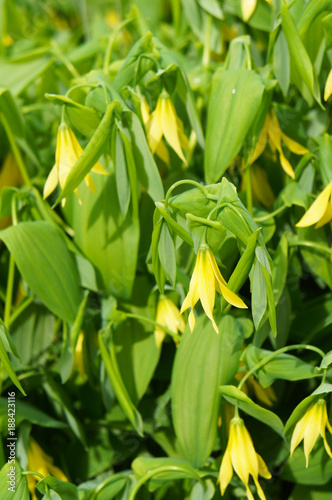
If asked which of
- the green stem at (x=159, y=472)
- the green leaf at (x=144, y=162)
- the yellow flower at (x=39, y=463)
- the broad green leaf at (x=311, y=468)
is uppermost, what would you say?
the green leaf at (x=144, y=162)

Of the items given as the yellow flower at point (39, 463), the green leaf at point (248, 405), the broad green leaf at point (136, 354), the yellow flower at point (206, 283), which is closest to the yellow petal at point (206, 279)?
the yellow flower at point (206, 283)

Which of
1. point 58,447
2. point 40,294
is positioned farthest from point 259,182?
point 58,447

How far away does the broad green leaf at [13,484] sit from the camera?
0.62 meters

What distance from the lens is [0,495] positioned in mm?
619

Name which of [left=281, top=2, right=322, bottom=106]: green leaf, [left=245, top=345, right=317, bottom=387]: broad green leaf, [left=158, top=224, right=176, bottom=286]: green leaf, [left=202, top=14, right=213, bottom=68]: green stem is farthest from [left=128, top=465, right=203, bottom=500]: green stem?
[left=202, top=14, right=213, bottom=68]: green stem

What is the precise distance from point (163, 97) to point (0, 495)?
0.49 meters

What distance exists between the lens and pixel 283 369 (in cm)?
66

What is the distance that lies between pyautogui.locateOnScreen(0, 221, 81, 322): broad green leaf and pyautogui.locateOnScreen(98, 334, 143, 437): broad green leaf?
7cm

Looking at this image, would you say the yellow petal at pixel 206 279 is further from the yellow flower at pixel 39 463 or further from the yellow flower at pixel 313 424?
the yellow flower at pixel 39 463

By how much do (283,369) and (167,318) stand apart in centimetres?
16

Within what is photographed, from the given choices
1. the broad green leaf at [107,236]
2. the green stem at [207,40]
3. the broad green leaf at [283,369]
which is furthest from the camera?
the green stem at [207,40]

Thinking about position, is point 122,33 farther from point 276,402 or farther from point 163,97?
point 276,402

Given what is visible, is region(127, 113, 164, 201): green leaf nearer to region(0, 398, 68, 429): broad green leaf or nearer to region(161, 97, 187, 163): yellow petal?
region(161, 97, 187, 163): yellow petal

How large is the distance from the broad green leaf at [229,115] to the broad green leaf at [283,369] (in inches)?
8.8
